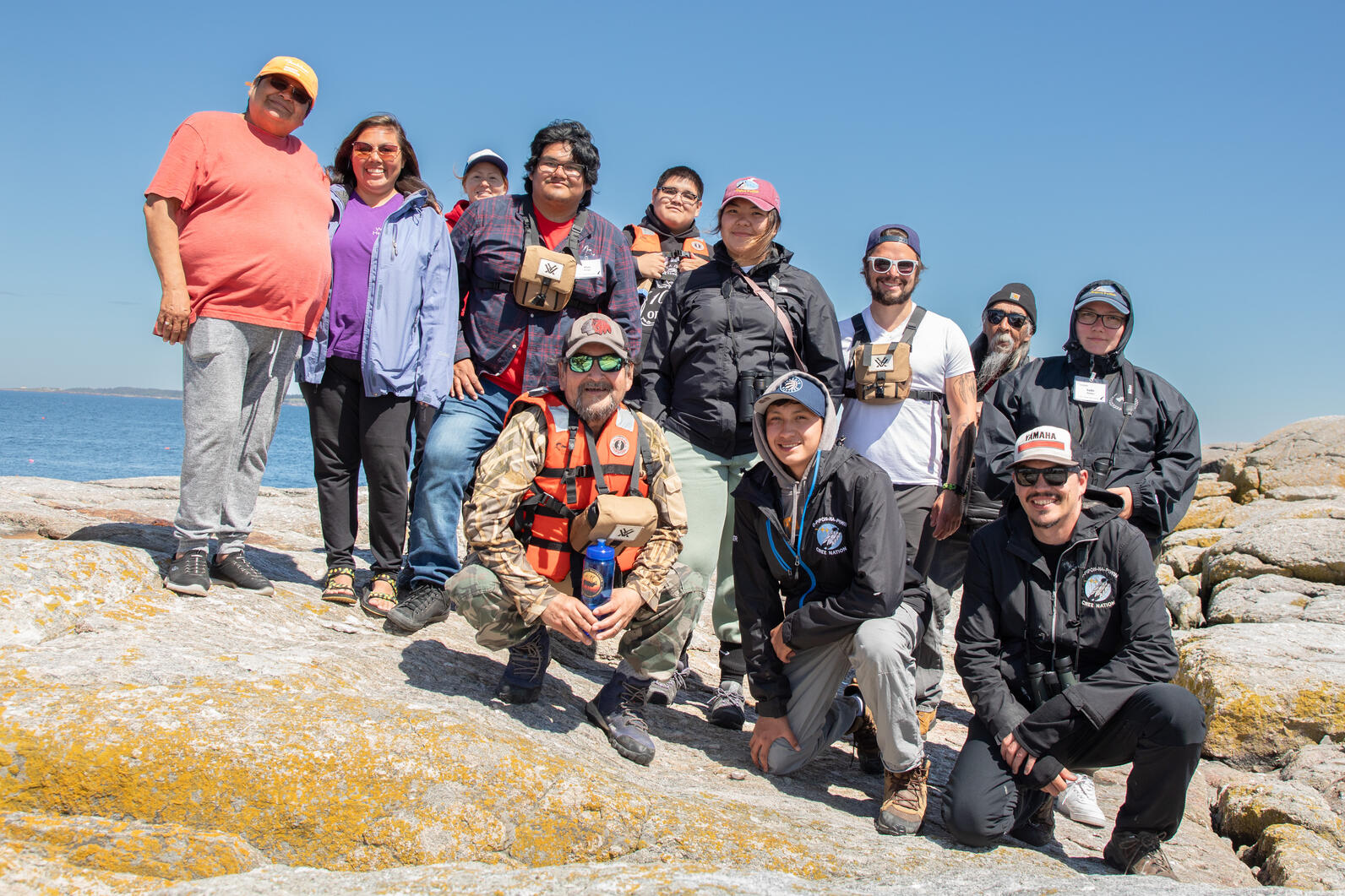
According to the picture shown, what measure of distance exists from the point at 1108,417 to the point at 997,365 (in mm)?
1443

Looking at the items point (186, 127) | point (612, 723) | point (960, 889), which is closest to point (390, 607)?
point (612, 723)

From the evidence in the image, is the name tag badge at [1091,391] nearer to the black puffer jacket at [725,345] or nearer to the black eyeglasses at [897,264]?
the black eyeglasses at [897,264]

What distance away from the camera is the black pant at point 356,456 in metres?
5.16

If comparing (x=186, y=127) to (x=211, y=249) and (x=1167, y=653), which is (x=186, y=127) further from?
(x=1167, y=653)

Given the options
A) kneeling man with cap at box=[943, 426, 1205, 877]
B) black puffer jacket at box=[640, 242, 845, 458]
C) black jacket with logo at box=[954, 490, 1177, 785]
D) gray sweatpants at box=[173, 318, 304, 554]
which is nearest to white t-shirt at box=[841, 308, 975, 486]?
black puffer jacket at box=[640, 242, 845, 458]

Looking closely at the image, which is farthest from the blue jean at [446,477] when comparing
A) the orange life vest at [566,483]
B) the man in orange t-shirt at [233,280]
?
the man in orange t-shirt at [233,280]

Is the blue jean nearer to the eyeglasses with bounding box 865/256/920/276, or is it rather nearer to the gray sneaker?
the gray sneaker

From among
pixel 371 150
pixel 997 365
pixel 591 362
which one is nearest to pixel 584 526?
pixel 591 362

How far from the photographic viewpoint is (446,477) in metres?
4.97

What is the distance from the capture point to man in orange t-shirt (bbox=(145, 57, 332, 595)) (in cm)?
451

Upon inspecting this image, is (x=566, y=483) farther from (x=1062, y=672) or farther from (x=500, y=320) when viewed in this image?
(x=1062, y=672)

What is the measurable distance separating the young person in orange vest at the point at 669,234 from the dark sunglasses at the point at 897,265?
1502mm

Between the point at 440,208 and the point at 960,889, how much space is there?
14.7 feet

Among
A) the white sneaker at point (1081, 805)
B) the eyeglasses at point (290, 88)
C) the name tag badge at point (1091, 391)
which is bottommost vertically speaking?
the white sneaker at point (1081, 805)
